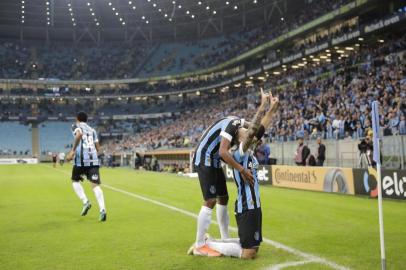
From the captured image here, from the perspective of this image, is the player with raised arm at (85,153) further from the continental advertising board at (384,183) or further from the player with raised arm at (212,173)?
the continental advertising board at (384,183)

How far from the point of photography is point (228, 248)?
620cm

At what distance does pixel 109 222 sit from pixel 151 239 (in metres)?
2.47

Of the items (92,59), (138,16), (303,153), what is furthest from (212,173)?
(92,59)

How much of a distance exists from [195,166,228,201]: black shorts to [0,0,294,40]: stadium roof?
6060cm

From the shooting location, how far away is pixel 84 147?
407 inches

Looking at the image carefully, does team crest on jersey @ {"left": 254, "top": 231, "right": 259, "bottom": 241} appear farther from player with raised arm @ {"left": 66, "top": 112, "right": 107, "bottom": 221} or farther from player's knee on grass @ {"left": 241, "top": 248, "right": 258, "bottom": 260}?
player with raised arm @ {"left": 66, "top": 112, "right": 107, "bottom": 221}

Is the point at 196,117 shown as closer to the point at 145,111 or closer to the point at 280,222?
the point at 145,111

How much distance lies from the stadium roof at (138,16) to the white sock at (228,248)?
61.2m

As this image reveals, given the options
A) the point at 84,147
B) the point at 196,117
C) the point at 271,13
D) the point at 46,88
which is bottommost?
the point at 84,147

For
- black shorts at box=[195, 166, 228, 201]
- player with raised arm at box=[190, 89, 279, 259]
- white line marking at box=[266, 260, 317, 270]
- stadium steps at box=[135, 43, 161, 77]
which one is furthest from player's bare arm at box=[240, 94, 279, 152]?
stadium steps at box=[135, 43, 161, 77]

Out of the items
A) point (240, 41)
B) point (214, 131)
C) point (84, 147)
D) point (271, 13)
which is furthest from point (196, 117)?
point (214, 131)

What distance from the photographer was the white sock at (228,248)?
20.1 ft

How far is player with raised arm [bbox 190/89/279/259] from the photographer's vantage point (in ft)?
19.6

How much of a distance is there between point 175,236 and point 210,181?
76.1 inches
